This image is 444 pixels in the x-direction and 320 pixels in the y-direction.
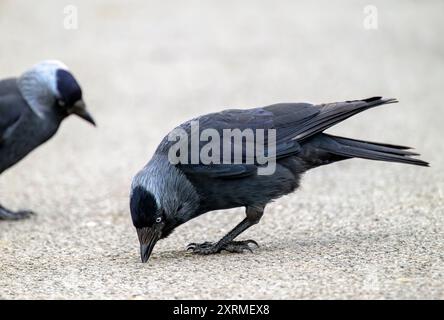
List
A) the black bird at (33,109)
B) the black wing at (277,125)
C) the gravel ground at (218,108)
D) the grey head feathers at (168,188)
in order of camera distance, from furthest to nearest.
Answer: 1. the black bird at (33,109)
2. the black wing at (277,125)
3. the grey head feathers at (168,188)
4. the gravel ground at (218,108)

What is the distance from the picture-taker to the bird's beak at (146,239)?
5.05 m

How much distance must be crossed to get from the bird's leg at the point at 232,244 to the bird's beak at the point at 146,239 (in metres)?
0.39

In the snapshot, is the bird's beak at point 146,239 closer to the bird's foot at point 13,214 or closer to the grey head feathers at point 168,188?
the grey head feathers at point 168,188

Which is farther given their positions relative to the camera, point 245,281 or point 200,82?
point 200,82

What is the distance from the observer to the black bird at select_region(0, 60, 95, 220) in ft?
21.9

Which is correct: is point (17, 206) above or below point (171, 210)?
below

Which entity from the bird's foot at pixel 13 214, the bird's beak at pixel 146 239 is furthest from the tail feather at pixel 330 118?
the bird's foot at pixel 13 214

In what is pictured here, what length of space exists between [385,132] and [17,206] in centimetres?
399

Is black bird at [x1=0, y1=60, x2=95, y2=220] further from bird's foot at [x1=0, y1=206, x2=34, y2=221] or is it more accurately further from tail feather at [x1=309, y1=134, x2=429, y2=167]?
tail feather at [x1=309, y1=134, x2=429, y2=167]

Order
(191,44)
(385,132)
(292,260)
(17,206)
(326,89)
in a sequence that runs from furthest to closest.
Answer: (191,44)
(326,89)
(385,132)
(17,206)
(292,260)
